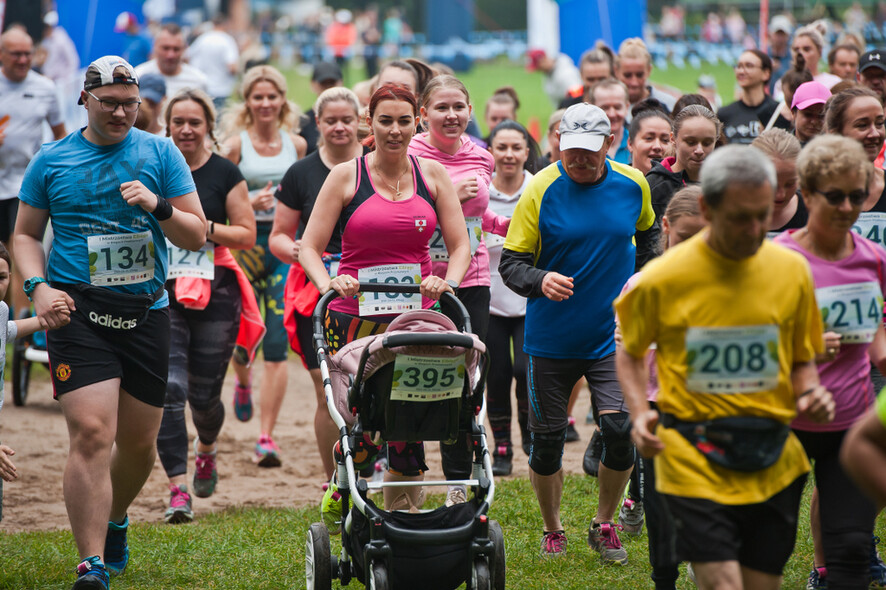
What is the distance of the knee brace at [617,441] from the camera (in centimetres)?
Result: 530

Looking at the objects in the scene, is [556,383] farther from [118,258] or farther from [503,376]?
[118,258]

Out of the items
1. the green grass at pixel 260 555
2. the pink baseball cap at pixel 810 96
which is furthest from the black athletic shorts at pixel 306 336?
the pink baseball cap at pixel 810 96

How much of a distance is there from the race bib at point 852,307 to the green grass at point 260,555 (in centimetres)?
165

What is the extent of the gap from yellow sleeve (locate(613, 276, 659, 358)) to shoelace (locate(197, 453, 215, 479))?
419 centimetres

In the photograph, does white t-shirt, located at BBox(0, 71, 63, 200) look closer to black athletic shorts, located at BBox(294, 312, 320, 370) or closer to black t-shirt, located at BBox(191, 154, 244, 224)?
black t-shirt, located at BBox(191, 154, 244, 224)

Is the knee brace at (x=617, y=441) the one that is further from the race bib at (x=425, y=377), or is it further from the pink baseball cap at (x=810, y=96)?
the pink baseball cap at (x=810, y=96)

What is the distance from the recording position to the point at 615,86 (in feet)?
26.6

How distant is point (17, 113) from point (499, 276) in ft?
17.5

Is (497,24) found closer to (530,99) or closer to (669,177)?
(530,99)

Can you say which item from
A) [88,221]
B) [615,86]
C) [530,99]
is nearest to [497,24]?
[530,99]

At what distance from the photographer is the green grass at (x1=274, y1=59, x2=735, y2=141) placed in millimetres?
30812

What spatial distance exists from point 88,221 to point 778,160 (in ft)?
10.1

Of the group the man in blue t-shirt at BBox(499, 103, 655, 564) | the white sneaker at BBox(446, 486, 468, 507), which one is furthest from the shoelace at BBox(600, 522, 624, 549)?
the white sneaker at BBox(446, 486, 468, 507)

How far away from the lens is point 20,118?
1037cm
